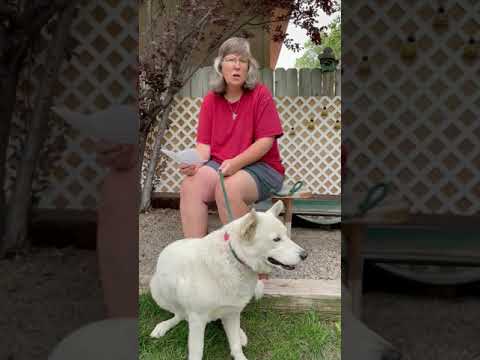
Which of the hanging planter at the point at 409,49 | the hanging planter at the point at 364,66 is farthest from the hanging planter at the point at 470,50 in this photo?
the hanging planter at the point at 364,66

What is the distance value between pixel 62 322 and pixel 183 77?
3.77m

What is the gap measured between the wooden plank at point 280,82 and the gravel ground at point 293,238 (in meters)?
1.89

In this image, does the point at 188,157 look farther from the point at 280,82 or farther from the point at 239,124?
the point at 280,82

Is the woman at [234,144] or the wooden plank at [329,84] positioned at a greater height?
the wooden plank at [329,84]

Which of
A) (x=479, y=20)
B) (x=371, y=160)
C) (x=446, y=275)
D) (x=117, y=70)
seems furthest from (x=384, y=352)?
(x=117, y=70)

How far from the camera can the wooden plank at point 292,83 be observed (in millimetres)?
5199

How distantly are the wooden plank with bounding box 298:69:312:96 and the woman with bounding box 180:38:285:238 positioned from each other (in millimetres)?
3288

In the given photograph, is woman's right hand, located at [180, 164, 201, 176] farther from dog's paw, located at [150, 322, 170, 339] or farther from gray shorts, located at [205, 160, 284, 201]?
dog's paw, located at [150, 322, 170, 339]

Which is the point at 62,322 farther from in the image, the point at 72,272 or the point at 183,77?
the point at 183,77

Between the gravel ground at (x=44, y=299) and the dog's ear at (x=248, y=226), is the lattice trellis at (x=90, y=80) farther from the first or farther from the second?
the dog's ear at (x=248, y=226)

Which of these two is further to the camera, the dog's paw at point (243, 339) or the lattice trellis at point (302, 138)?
the lattice trellis at point (302, 138)

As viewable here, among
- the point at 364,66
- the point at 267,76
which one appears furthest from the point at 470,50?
the point at 267,76

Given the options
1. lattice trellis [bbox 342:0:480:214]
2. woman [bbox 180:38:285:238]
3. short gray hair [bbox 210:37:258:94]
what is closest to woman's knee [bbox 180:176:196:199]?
woman [bbox 180:38:285:238]

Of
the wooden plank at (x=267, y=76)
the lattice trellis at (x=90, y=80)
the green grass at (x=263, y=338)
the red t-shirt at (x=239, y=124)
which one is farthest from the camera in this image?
the wooden plank at (x=267, y=76)
